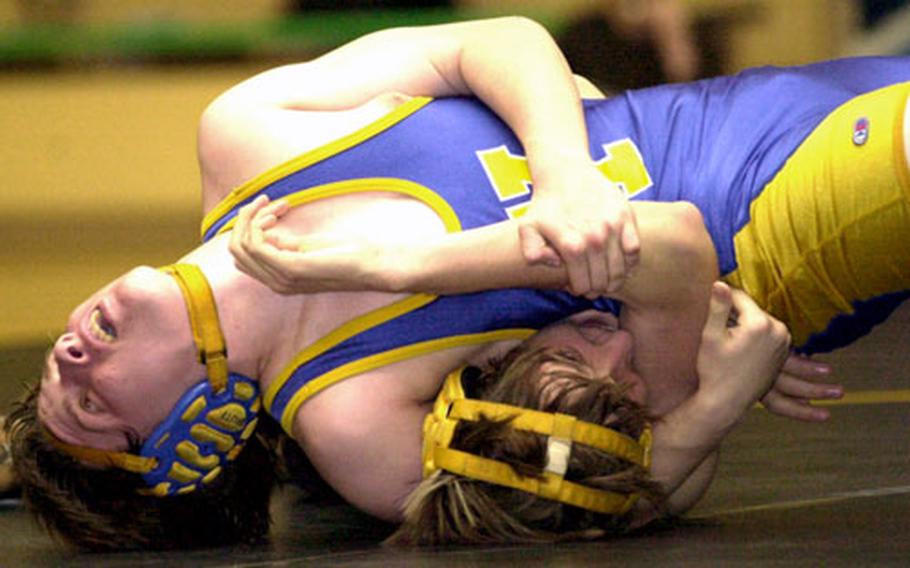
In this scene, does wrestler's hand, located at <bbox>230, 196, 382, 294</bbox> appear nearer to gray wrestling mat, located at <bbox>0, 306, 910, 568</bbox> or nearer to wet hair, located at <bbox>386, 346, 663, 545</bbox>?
wet hair, located at <bbox>386, 346, 663, 545</bbox>

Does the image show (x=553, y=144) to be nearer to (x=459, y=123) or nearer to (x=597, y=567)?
(x=459, y=123)

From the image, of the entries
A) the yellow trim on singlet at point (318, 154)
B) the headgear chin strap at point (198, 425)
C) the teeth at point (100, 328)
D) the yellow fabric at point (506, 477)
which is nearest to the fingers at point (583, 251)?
the yellow fabric at point (506, 477)

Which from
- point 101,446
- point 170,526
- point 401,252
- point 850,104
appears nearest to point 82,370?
point 101,446

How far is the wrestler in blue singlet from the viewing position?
2.46m

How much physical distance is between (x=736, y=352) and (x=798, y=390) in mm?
326

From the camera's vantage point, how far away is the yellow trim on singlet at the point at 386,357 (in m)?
2.46

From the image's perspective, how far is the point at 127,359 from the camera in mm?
2492

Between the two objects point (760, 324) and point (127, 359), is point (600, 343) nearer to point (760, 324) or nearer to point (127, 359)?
point (760, 324)

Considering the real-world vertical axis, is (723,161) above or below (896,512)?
above

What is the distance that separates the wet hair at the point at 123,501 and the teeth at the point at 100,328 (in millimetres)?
191

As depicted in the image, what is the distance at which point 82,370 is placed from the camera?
8.26ft

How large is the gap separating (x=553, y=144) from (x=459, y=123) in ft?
0.79

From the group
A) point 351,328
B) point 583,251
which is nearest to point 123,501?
point 351,328

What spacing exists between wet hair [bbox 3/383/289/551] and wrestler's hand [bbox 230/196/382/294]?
0.40m
